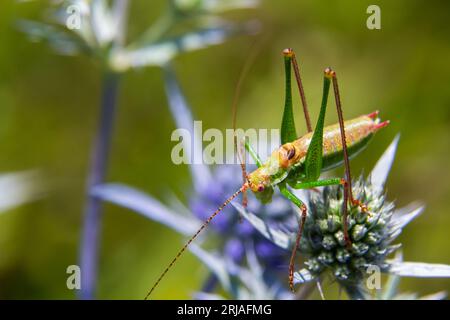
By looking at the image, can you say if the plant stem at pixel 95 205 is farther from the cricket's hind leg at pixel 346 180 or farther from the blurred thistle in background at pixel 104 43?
the cricket's hind leg at pixel 346 180

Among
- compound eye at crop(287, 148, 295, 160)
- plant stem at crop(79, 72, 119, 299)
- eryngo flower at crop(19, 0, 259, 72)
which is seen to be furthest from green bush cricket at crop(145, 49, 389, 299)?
eryngo flower at crop(19, 0, 259, 72)

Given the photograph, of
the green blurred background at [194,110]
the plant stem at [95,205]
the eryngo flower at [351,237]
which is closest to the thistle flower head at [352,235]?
the eryngo flower at [351,237]

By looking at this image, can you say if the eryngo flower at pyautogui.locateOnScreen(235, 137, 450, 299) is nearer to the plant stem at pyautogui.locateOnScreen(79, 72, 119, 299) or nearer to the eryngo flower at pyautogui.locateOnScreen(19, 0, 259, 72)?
the plant stem at pyautogui.locateOnScreen(79, 72, 119, 299)

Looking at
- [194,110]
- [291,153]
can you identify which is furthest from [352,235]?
[194,110]

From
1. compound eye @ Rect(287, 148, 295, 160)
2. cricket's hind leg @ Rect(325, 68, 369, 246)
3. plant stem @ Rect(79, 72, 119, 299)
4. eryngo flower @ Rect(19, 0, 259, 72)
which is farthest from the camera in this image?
eryngo flower @ Rect(19, 0, 259, 72)

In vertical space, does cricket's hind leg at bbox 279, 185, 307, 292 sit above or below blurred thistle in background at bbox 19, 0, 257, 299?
below
